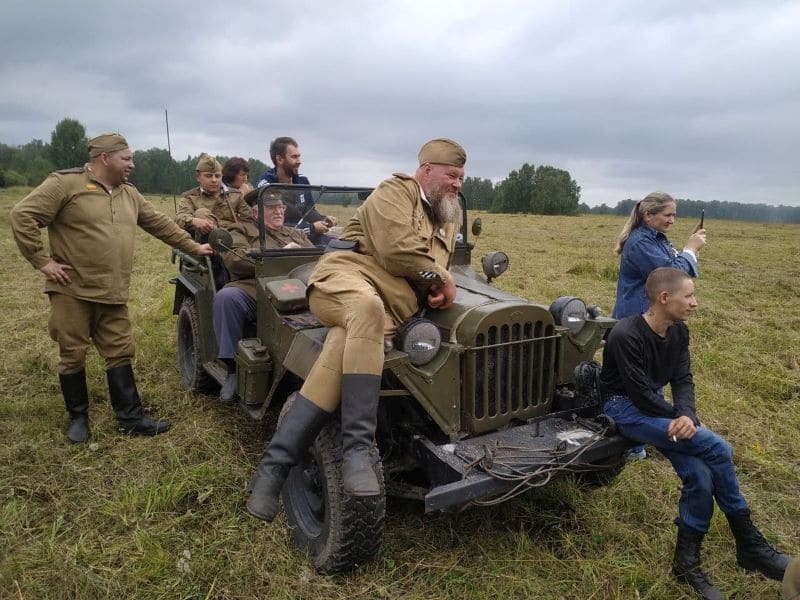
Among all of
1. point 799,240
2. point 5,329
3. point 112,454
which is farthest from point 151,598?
point 799,240

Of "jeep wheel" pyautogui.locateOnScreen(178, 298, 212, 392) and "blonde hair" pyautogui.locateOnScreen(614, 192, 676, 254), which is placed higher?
"blonde hair" pyautogui.locateOnScreen(614, 192, 676, 254)

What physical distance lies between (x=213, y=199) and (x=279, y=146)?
0.79 m

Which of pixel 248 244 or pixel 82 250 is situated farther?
pixel 248 244

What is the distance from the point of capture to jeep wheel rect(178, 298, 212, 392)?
5211 millimetres

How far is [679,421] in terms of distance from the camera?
291 cm

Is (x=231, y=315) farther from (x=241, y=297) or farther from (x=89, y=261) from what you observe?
(x=89, y=261)

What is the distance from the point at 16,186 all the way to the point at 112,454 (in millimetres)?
50003

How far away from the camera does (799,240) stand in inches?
875

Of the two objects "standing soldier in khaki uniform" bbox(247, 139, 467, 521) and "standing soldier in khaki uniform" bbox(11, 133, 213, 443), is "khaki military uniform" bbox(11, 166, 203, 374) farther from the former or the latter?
"standing soldier in khaki uniform" bbox(247, 139, 467, 521)

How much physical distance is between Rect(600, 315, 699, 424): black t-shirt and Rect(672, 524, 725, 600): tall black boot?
1.86 feet

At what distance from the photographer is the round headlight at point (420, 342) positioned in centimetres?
310

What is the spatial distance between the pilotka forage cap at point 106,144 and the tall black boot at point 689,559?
4.35 meters

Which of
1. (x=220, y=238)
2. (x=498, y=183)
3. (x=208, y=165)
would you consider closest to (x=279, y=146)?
(x=208, y=165)

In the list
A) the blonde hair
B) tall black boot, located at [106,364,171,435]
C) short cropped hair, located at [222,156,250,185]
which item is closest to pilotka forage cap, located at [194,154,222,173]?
short cropped hair, located at [222,156,250,185]
